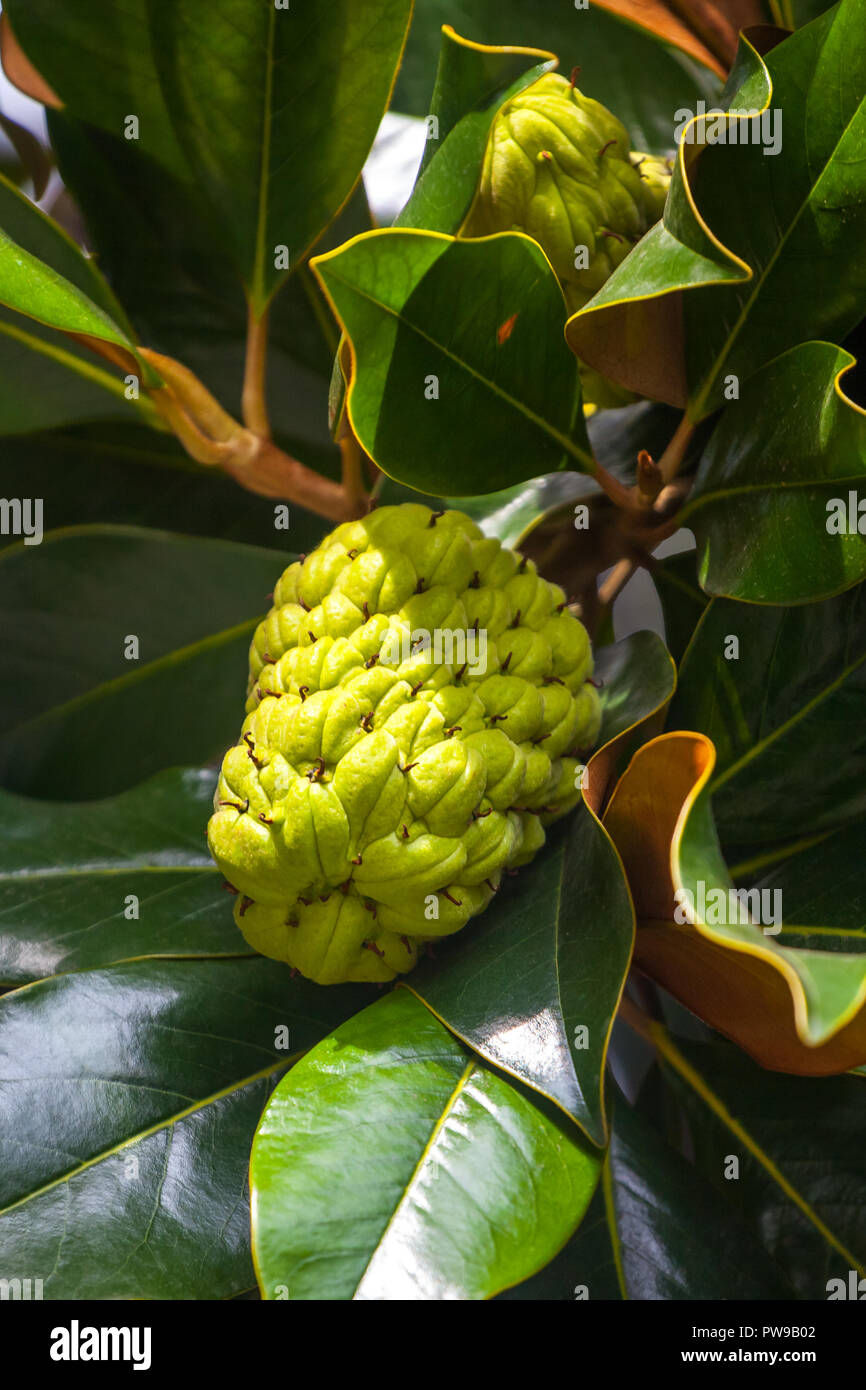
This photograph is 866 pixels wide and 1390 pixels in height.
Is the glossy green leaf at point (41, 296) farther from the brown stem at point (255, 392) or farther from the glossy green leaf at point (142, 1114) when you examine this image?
the glossy green leaf at point (142, 1114)

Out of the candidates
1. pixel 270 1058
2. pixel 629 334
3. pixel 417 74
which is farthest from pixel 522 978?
pixel 417 74

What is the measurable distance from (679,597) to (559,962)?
1.19 ft

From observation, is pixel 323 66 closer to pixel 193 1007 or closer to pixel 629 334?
pixel 629 334

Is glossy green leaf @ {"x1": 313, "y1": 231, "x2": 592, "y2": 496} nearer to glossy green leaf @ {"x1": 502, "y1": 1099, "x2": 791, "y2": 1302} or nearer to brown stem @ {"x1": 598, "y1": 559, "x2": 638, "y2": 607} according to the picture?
brown stem @ {"x1": 598, "y1": 559, "x2": 638, "y2": 607}

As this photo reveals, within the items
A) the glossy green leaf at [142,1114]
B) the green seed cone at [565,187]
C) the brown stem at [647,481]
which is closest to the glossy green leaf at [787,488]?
the brown stem at [647,481]

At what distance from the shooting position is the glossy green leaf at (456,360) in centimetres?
59

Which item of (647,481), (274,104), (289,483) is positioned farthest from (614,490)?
(274,104)

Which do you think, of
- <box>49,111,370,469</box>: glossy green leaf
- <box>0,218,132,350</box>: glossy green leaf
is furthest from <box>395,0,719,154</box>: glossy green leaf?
<box>0,218,132,350</box>: glossy green leaf

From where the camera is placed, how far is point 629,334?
69 cm

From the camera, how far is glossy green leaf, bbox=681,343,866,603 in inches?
23.2

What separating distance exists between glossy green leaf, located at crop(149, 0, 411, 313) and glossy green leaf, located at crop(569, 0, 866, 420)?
243 millimetres

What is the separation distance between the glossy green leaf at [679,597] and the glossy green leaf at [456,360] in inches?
6.6

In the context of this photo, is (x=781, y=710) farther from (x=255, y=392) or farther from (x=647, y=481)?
(x=255, y=392)

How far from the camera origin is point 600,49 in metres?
0.89
